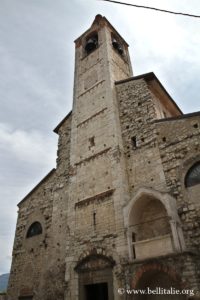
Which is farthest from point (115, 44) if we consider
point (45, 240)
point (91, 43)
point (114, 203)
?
point (45, 240)

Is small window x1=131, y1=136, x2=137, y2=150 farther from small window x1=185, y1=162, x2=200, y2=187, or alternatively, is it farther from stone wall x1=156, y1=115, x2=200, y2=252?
small window x1=185, y1=162, x2=200, y2=187

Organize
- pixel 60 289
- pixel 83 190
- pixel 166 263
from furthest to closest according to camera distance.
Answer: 1. pixel 83 190
2. pixel 60 289
3. pixel 166 263

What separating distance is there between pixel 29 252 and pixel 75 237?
3.36 meters

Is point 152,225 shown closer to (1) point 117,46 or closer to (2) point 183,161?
(2) point 183,161

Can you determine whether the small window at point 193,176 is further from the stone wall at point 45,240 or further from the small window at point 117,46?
the small window at point 117,46

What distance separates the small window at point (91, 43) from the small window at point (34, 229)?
11.0m

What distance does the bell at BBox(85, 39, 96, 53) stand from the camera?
15.8 m

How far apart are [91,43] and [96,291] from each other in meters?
14.1

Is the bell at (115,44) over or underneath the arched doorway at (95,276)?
over

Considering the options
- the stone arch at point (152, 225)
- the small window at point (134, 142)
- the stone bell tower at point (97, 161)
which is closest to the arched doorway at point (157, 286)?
the stone arch at point (152, 225)

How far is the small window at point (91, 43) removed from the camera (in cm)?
1572

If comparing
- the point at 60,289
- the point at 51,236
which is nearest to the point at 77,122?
the point at 51,236

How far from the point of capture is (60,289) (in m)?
9.73

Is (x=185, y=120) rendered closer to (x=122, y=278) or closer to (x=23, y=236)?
(x=122, y=278)
